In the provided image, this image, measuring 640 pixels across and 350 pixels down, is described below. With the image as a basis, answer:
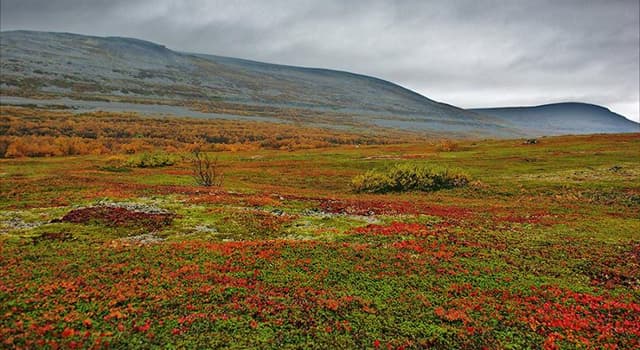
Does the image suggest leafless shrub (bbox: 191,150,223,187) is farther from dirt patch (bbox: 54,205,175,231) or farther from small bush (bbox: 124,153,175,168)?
dirt patch (bbox: 54,205,175,231)

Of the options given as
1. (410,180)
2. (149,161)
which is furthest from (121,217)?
(149,161)

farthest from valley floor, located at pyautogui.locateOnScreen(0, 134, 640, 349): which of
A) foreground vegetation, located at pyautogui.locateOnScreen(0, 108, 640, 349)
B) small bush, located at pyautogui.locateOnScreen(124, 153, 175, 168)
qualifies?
small bush, located at pyautogui.locateOnScreen(124, 153, 175, 168)

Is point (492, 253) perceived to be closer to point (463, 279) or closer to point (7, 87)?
point (463, 279)

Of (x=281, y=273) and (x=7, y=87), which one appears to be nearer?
(x=281, y=273)

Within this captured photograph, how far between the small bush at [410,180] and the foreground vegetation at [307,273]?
37.1 feet

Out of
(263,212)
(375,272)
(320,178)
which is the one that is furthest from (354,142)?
(375,272)

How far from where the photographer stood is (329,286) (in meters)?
11.8

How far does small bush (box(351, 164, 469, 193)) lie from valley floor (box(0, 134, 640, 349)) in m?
11.4

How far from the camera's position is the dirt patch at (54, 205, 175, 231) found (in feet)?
59.7

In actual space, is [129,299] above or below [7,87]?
below

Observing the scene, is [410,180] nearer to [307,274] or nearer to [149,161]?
[307,274]

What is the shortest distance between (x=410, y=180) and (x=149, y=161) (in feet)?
126

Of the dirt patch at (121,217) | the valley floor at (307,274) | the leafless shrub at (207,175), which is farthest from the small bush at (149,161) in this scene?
the dirt patch at (121,217)

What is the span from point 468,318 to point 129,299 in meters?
9.15
